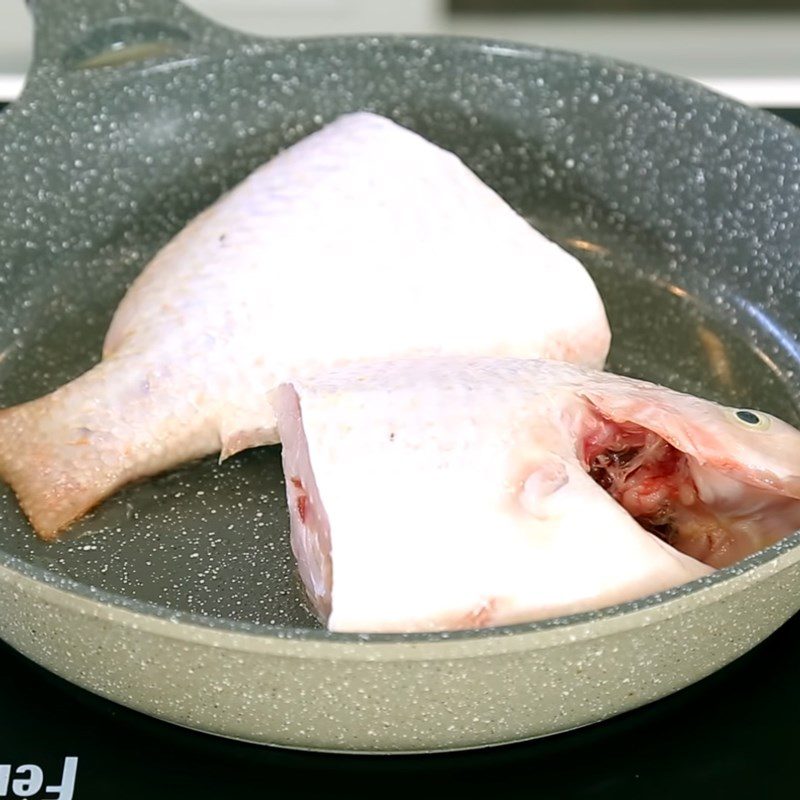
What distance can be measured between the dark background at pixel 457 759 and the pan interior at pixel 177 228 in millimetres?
100

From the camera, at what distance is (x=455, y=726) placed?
748mm

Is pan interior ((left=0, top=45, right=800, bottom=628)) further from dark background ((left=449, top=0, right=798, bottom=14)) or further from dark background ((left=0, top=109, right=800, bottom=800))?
dark background ((left=449, top=0, right=798, bottom=14))

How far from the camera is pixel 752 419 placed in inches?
34.5

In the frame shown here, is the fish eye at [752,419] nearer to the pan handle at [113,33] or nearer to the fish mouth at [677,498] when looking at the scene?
the fish mouth at [677,498]

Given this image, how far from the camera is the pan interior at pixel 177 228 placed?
3.12ft

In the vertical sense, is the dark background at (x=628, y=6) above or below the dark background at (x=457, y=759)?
above

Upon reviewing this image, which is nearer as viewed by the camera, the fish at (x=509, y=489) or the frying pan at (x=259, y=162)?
the fish at (x=509, y=489)

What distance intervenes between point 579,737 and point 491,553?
A: 0.50 ft

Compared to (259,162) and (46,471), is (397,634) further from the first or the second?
(259,162)

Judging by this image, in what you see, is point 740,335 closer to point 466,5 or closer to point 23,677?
point 23,677

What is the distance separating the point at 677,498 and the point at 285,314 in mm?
336

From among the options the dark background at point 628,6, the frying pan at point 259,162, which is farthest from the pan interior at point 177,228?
the dark background at point 628,6

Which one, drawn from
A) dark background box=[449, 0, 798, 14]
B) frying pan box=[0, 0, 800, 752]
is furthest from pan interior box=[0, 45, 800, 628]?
dark background box=[449, 0, 798, 14]

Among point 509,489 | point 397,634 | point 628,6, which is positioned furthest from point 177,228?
point 628,6
